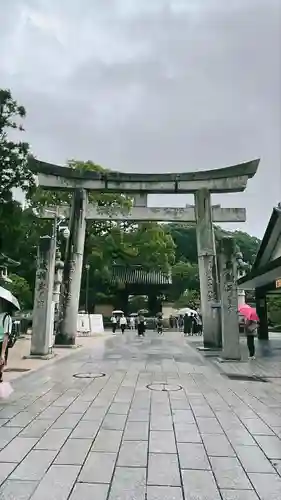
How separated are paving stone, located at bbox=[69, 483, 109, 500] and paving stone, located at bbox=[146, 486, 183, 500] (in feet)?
1.21

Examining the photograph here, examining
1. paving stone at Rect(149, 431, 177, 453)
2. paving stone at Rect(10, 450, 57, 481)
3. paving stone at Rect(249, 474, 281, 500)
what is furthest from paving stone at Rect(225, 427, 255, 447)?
paving stone at Rect(10, 450, 57, 481)

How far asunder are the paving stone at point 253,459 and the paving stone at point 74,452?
1623 millimetres

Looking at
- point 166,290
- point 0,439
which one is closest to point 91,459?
point 0,439

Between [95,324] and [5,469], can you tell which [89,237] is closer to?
[95,324]

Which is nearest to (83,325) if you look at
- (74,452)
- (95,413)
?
(95,413)

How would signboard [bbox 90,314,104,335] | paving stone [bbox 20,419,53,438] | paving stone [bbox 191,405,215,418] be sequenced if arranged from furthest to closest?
signboard [bbox 90,314,104,335]
paving stone [bbox 191,405,215,418]
paving stone [bbox 20,419,53,438]

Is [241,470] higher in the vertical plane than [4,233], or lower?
lower

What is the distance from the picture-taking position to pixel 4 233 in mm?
20203

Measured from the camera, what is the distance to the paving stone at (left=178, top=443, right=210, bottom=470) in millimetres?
4102

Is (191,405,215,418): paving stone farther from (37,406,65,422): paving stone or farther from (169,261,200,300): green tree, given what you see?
(169,261,200,300): green tree

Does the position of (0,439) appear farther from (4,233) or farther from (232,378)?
(4,233)

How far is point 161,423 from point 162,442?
90cm

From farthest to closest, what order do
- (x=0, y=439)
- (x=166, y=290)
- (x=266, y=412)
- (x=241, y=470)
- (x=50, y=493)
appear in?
(x=166, y=290)
(x=266, y=412)
(x=0, y=439)
(x=241, y=470)
(x=50, y=493)

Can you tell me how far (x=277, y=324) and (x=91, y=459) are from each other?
120ft
